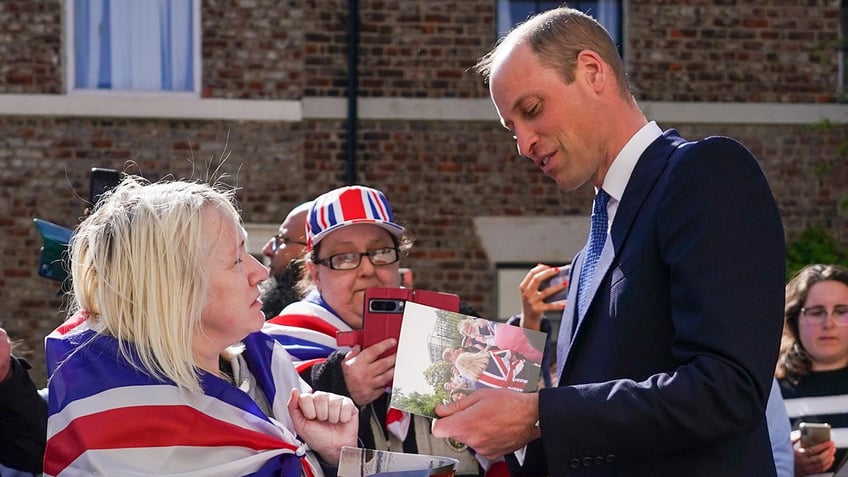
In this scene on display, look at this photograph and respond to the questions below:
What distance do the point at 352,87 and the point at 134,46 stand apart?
2027 millimetres

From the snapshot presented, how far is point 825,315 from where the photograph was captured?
5.03 meters

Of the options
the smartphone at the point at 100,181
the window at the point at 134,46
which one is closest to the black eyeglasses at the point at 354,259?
the smartphone at the point at 100,181

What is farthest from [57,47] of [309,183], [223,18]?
[309,183]

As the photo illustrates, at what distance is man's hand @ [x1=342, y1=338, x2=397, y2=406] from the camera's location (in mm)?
3471

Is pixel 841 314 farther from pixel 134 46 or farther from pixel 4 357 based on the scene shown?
pixel 134 46

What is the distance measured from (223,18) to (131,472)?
7.63 m

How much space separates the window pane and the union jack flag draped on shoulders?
7435 millimetres

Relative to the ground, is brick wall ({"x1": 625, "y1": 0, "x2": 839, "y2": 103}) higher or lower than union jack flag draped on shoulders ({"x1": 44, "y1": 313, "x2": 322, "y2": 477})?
higher

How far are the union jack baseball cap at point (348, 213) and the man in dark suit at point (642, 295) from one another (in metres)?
1.46

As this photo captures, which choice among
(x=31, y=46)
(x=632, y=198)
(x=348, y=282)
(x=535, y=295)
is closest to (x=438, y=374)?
(x=632, y=198)

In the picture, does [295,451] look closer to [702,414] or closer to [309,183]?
[702,414]

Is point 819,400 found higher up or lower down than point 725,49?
lower down

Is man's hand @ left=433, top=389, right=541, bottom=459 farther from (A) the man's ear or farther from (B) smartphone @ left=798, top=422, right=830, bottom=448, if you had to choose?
(B) smartphone @ left=798, top=422, right=830, bottom=448

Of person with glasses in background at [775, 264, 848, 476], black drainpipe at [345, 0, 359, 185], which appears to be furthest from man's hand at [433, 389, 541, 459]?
black drainpipe at [345, 0, 359, 185]
